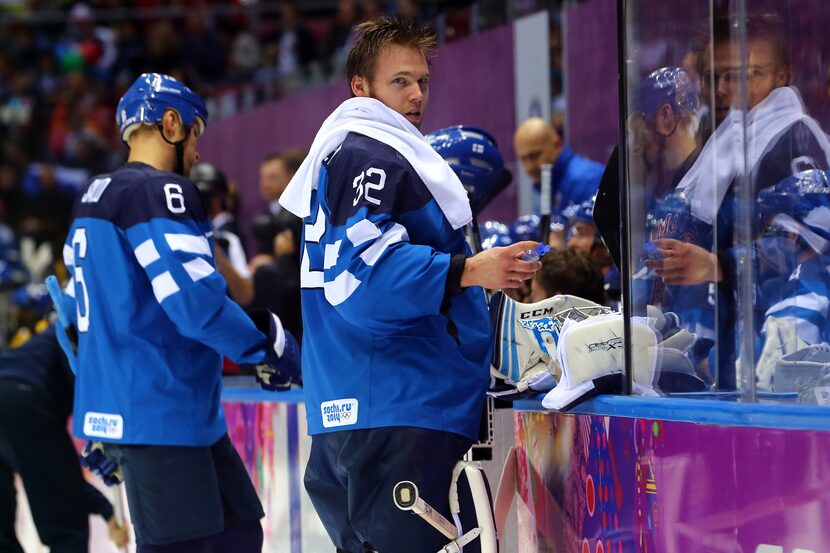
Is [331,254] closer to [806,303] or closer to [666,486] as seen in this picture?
[666,486]

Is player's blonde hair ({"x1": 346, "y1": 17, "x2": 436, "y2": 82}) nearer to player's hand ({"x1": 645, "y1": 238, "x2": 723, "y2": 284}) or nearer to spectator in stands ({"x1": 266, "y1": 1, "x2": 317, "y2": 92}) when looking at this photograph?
player's hand ({"x1": 645, "y1": 238, "x2": 723, "y2": 284})

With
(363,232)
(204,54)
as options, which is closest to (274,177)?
(363,232)

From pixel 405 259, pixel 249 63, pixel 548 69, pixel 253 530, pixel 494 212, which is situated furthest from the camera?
pixel 249 63

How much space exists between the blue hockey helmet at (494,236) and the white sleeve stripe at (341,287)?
126 centimetres

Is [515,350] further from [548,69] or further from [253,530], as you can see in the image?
[548,69]

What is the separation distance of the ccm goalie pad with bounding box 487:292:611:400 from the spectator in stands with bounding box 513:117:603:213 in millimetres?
1872

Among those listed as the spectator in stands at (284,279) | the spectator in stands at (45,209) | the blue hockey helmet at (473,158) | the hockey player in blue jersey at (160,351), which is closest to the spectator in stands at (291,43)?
the spectator in stands at (45,209)

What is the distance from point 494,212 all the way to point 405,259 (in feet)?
12.3

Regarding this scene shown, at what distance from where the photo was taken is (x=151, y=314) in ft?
10.9

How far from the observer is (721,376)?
7.49ft

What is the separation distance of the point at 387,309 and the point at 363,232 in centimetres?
16

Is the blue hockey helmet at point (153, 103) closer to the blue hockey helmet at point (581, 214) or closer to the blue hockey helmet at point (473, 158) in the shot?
the blue hockey helmet at point (473, 158)

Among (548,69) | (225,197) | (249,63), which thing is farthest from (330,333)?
(249,63)

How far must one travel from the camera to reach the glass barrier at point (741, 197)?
2.18 m
